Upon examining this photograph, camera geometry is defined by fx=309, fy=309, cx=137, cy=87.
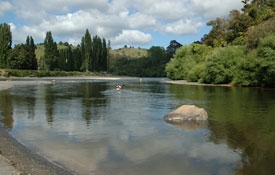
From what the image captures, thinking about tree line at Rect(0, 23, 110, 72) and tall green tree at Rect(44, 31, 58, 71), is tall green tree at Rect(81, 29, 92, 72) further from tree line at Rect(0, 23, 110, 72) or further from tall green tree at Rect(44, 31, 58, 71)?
tall green tree at Rect(44, 31, 58, 71)

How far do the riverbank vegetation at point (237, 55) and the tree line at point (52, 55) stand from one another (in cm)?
5403

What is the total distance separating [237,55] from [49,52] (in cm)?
8511

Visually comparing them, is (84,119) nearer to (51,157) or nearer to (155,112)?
(155,112)

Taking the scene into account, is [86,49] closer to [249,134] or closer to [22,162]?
[249,134]

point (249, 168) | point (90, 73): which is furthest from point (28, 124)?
point (90, 73)

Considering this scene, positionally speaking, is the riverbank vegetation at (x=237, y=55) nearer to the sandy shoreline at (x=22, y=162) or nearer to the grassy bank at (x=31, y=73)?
the grassy bank at (x=31, y=73)

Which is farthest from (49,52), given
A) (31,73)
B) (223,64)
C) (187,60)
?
(223,64)

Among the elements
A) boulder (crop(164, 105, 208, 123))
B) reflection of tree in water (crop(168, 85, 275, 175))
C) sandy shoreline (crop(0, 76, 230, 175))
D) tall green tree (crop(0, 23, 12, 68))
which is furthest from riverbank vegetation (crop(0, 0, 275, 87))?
sandy shoreline (crop(0, 76, 230, 175))

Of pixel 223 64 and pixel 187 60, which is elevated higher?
pixel 187 60

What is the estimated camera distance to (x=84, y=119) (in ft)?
80.0

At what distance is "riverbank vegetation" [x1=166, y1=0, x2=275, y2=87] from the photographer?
61.8m

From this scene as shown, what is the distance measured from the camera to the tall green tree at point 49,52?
13362cm

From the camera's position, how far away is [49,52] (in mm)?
133625

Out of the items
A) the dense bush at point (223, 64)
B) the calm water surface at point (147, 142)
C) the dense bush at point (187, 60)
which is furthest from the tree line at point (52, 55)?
the calm water surface at point (147, 142)
